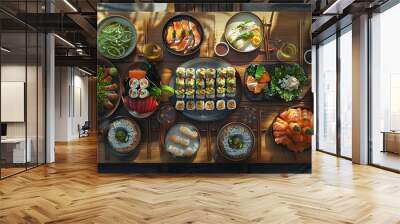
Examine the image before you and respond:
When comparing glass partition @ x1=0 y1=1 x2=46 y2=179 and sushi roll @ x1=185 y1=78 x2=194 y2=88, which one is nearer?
glass partition @ x1=0 y1=1 x2=46 y2=179

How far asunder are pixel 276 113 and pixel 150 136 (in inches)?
89.1

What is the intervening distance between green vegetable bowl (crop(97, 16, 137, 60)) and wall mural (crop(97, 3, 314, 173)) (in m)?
0.02

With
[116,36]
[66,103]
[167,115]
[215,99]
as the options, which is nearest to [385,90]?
[215,99]

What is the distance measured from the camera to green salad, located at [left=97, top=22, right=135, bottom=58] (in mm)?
6496

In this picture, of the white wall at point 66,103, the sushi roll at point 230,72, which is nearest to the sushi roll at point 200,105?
the sushi roll at point 230,72

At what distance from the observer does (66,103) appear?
14922 mm

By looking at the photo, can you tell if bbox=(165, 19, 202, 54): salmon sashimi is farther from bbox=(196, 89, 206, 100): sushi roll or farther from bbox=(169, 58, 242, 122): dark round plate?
bbox=(196, 89, 206, 100): sushi roll

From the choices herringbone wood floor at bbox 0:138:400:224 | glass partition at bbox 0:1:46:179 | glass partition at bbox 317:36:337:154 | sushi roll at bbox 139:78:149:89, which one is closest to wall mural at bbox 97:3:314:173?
sushi roll at bbox 139:78:149:89

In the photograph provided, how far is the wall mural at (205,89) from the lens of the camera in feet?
21.2

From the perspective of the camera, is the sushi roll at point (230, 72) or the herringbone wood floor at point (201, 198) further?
the sushi roll at point (230, 72)

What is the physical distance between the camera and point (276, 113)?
6504mm

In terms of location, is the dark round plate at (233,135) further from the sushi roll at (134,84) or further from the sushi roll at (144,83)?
the sushi roll at (134,84)

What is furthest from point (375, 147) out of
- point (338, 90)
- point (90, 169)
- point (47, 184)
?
point (47, 184)

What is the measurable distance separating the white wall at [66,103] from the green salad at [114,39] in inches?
362
